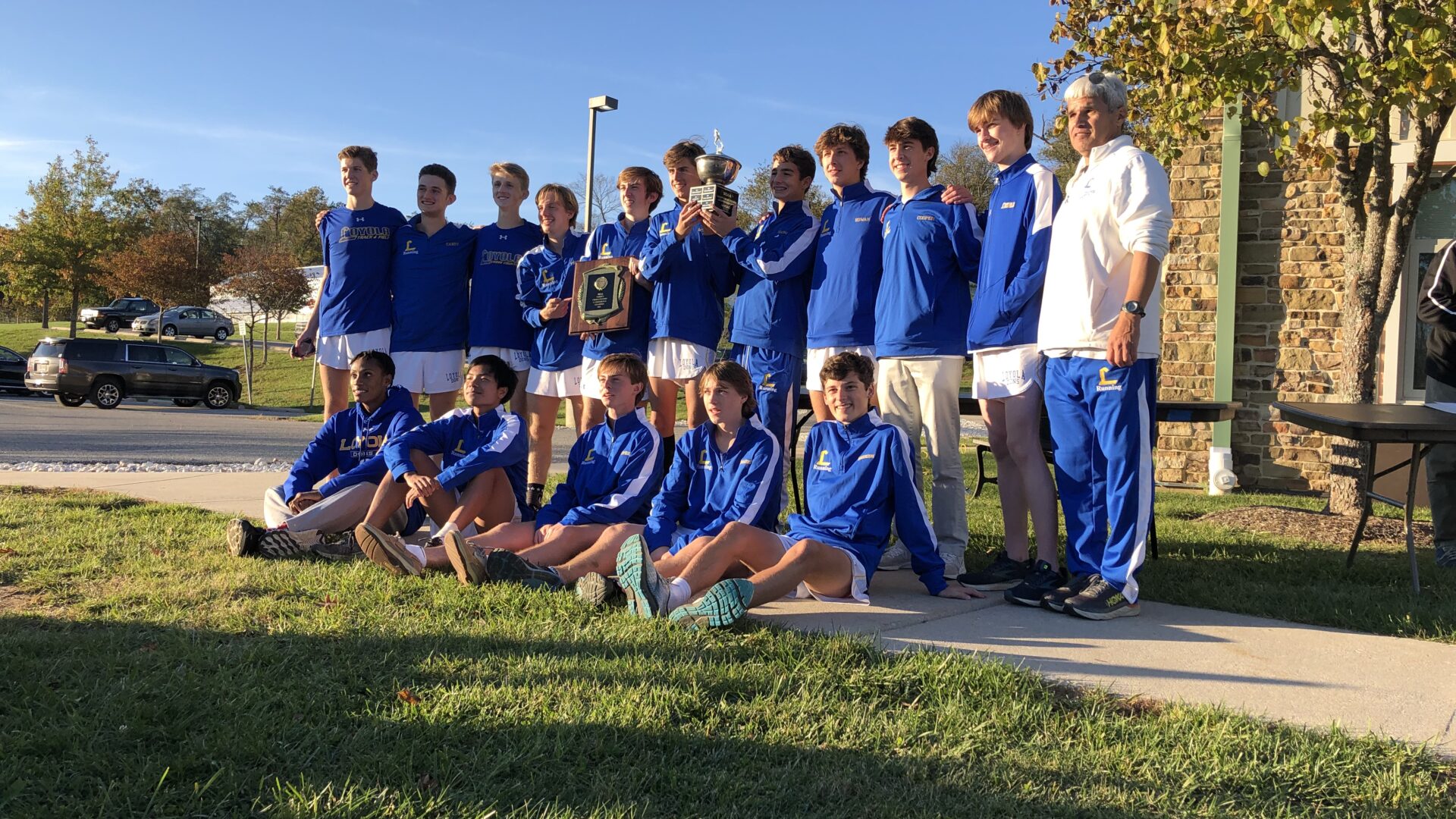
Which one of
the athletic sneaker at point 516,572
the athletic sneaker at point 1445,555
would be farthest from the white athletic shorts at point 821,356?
the athletic sneaker at point 1445,555

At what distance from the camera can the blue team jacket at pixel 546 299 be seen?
6633 millimetres

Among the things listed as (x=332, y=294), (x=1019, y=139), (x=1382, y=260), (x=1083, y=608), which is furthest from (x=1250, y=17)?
(x=332, y=294)

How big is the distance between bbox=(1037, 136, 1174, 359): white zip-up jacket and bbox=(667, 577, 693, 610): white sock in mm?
1828

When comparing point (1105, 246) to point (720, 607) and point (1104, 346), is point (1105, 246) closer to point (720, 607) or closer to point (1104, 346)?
point (1104, 346)

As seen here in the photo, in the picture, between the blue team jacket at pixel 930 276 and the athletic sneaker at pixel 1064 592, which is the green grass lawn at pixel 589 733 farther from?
the blue team jacket at pixel 930 276

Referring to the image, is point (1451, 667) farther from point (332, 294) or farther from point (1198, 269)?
point (1198, 269)

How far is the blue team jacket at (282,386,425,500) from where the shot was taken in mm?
5875

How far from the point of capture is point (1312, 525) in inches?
276

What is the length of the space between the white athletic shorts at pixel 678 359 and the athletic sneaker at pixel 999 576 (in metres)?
1.91

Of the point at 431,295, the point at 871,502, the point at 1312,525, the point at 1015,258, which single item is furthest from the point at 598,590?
the point at 1312,525

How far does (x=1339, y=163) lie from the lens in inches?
283

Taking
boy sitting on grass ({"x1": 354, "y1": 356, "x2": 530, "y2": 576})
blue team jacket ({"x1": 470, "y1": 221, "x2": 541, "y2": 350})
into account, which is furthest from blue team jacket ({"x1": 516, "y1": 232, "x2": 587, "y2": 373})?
boy sitting on grass ({"x1": 354, "y1": 356, "x2": 530, "y2": 576})

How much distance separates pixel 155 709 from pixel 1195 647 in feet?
11.1

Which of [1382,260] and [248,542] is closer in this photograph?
[248,542]
